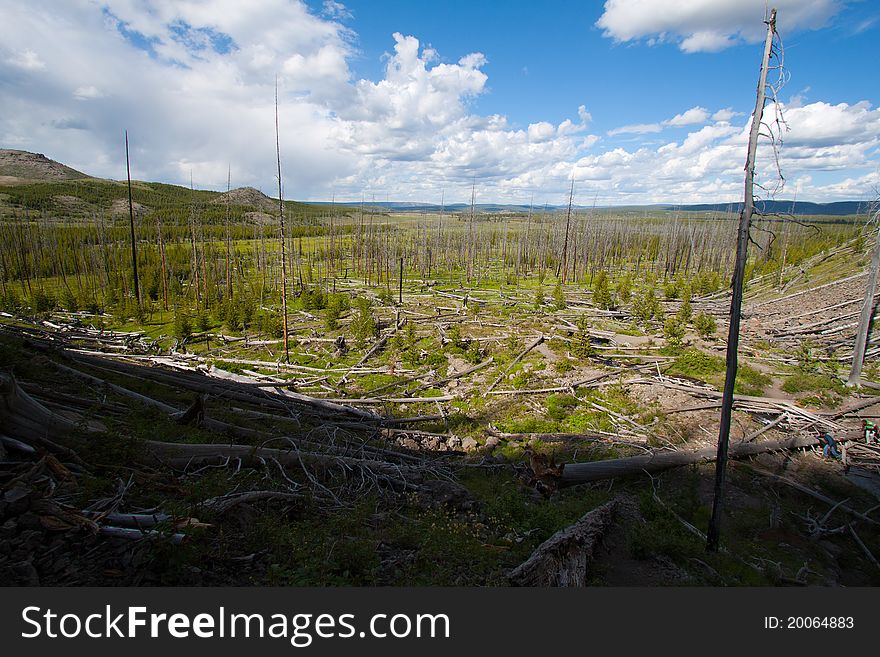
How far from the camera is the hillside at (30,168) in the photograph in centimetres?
14275

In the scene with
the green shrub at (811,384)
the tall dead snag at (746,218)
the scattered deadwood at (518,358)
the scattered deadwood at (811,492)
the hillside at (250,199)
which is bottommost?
the scattered deadwood at (811,492)

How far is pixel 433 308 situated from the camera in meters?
36.3

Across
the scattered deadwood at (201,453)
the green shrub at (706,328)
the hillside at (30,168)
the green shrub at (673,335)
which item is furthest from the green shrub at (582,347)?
the hillside at (30,168)

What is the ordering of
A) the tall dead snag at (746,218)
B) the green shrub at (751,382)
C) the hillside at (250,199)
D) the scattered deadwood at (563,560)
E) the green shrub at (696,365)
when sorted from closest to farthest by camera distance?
the scattered deadwood at (563,560)
the tall dead snag at (746,218)
the green shrub at (751,382)
the green shrub at (696,365)
the hillside at (250,199)

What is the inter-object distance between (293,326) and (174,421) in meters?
23.8

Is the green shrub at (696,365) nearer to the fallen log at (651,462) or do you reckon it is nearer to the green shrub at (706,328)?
the green shrub at (706,328)

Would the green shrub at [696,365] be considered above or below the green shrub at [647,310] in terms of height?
below

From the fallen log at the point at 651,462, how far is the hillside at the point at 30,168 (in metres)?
192

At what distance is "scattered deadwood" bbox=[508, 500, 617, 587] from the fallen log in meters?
3.22

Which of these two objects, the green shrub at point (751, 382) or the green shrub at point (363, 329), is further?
the green shrub at point (363, 329)

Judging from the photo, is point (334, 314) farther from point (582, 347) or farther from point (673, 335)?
point (673, 335)

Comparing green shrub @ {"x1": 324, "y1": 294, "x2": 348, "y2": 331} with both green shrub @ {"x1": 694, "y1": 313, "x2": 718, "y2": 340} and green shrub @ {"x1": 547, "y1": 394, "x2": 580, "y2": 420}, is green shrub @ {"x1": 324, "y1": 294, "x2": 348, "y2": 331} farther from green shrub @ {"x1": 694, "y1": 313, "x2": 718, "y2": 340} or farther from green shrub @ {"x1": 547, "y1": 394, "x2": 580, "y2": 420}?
green shrub @ {"x1": 694, "y1": 313, "x2": 718, "y2": 340}

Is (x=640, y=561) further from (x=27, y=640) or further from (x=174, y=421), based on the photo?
(x=174, y=421)

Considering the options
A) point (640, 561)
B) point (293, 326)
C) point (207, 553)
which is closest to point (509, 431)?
point (640, 561)
